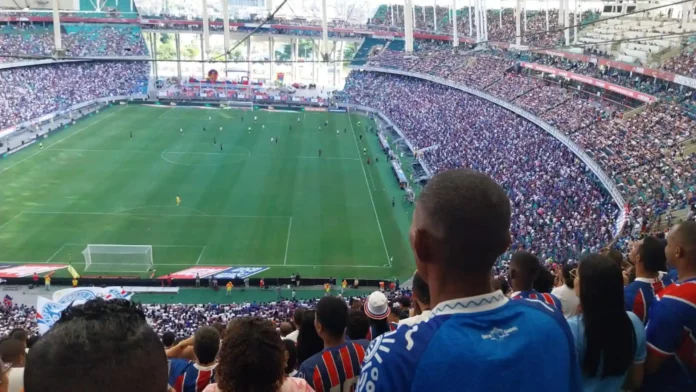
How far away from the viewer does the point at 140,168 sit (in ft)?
128

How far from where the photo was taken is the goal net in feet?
78.6

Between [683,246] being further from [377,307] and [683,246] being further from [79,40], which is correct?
[79,40]

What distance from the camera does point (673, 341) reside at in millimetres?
3541

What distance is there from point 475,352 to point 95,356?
1167 millimetres

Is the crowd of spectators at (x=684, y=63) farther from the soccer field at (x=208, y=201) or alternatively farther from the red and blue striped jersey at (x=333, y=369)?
the red and blue striped jersey at (x=333, y=369)

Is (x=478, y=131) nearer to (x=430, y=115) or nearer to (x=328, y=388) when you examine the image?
(x=430, y=115)

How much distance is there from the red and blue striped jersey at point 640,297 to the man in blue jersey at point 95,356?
12.6 feet

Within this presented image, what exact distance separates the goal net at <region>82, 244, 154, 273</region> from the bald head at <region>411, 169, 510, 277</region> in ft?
78.1

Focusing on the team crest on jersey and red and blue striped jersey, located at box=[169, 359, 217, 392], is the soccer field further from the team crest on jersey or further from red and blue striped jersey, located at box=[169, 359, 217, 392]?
the team crest on jersey

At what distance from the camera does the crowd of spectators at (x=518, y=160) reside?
24.0 meters

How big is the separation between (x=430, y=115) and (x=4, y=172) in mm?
33217

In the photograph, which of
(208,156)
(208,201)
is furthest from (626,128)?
(208,156)

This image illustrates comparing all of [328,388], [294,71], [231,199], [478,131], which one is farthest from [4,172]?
[294,71]

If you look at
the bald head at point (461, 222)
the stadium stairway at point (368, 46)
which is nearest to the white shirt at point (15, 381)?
the bald head at point (461, 222)
